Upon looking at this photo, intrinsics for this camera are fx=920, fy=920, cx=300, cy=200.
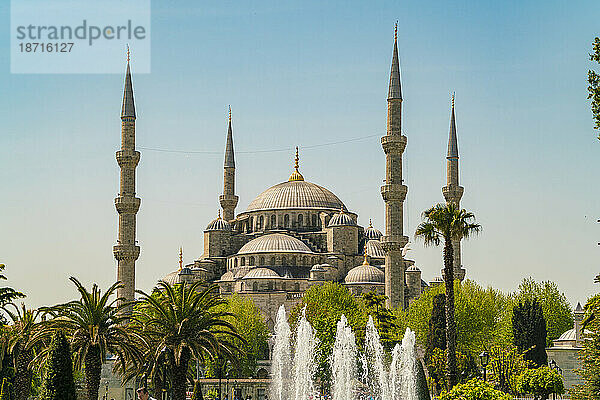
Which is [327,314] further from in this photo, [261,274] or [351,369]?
[261,274]

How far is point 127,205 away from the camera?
56.8 m

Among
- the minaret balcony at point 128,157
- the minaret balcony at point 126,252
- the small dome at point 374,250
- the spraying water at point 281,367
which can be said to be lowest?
the spraying water at point 281,367

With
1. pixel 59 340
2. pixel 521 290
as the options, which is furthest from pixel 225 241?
pixel 59 340

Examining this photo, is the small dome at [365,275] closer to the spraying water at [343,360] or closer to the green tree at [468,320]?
the green tree at [468,320]

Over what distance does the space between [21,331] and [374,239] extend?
50565 millimetres

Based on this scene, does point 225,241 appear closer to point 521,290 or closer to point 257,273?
point 257,273

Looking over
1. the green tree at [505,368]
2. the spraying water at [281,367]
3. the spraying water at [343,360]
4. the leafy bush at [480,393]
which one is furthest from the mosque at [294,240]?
the leafy bush at [480,393]

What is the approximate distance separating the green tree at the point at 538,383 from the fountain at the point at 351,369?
3886 millimetres

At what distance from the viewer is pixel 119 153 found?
190 ft

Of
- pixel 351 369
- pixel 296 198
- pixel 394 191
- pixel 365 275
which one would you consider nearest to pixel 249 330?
pixel 365 275

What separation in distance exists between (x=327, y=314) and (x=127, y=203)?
14.2m

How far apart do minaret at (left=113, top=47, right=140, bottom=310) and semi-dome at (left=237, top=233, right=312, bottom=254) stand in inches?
690

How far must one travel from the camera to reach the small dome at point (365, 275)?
6819 centimetres

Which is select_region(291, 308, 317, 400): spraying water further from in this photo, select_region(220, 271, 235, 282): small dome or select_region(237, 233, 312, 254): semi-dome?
select_region(237, 233, 312, 254): semi-dome
